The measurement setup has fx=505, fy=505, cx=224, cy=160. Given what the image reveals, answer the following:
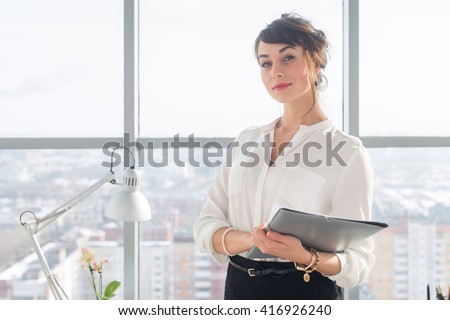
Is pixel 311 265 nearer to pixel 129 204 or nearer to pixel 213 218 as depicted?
pixel 213 218

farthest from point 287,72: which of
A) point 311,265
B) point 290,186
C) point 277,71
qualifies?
point 311,265

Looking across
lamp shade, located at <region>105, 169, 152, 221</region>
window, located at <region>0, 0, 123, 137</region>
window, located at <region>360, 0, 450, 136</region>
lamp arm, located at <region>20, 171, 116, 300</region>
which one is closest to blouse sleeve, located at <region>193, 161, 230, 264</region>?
lamp shade, located at <region>105, 169, 152, 221</region>

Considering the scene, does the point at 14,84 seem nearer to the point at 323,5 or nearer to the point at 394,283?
the point at 323,5

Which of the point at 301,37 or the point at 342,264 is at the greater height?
the point at 301,37

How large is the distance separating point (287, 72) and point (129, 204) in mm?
807

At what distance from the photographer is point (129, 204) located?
196cm

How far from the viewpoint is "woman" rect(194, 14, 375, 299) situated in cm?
142

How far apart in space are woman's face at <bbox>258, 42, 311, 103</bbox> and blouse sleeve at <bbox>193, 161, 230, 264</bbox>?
31 cm

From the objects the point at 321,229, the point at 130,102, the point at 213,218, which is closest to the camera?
the point at 321,229

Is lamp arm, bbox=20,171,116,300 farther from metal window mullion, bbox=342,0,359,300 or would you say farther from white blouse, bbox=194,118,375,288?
metal window mullion, bbox=342,0,359,300

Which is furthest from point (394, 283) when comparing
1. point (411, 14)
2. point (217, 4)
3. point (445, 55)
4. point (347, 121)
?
point (217, 4)

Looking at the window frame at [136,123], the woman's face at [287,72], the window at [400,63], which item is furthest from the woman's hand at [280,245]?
the window at [400,63]

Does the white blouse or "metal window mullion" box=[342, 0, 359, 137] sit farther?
"metal window mullion" box=[342, 0, 359, 137]

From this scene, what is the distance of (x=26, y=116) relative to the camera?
7.88 ft
